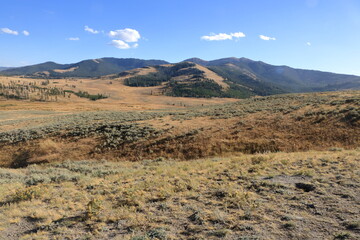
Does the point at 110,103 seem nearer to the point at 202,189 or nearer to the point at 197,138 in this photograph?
the point at 197,138

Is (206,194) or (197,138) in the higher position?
(197,138)

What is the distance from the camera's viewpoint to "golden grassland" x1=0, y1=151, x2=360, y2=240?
18.5 ft

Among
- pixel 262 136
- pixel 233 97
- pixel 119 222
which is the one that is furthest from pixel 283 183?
pixel 233 97

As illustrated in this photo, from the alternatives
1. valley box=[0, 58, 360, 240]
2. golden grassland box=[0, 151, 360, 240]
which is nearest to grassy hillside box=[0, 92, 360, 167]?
valley box=[0, 58, 360, 240]

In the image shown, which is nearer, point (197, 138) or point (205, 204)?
point (205, 204)

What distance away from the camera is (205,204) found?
718 cm

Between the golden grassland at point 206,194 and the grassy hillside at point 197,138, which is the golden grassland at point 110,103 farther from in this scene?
the golden grassland at point 206,194

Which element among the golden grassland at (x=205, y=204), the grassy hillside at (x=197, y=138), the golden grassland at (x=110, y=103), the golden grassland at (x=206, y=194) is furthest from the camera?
the golden grassland at (x=110, y=103)

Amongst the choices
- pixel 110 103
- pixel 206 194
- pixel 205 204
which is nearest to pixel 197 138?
pixel 206 194

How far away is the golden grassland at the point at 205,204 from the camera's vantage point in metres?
5.65

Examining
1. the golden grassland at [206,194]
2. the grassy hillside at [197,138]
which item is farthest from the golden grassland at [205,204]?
the grassy hillside at [197,138]

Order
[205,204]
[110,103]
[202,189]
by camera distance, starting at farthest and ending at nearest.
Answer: [110,103], [202,189], [205,204]

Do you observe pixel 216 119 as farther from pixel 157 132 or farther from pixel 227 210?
pixel 227 210

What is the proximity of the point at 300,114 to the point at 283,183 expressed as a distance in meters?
16.3
